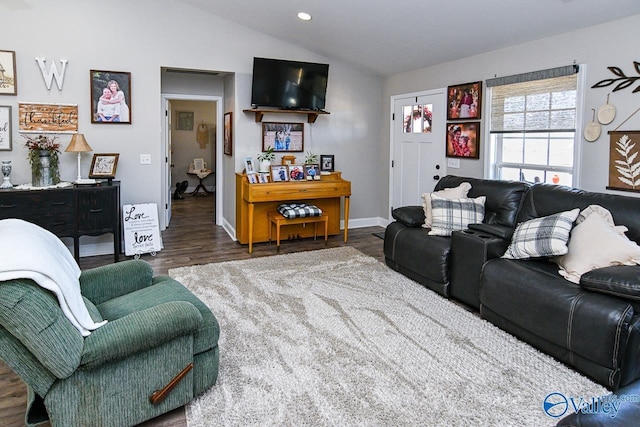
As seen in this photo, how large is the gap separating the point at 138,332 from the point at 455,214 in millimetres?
2866

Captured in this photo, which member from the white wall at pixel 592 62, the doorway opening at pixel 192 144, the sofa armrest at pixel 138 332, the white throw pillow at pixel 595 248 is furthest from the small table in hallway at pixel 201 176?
the white throw pillow at pixel 595 248

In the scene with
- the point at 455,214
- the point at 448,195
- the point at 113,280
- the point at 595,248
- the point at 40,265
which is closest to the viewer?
the point at 40,265

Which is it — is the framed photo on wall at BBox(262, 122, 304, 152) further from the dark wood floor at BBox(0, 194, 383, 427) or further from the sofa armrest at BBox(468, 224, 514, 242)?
the sofa armrest at BBox(468, 224, 514, 242)

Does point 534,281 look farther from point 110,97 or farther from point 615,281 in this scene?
point 110,97

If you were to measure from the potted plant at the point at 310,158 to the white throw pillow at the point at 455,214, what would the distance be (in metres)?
2.43

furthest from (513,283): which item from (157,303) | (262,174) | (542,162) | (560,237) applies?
(262,174)

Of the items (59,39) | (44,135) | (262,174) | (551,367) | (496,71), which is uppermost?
(59,39)

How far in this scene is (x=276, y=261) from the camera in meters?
4.82

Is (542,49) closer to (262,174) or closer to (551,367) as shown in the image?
(551,367)

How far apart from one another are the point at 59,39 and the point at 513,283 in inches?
199

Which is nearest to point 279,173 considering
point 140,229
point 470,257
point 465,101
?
point 140,229

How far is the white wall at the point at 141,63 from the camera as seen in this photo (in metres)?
4.67

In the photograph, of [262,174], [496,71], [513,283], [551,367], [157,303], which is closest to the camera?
[157,303]

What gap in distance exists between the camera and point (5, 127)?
4.61 m
